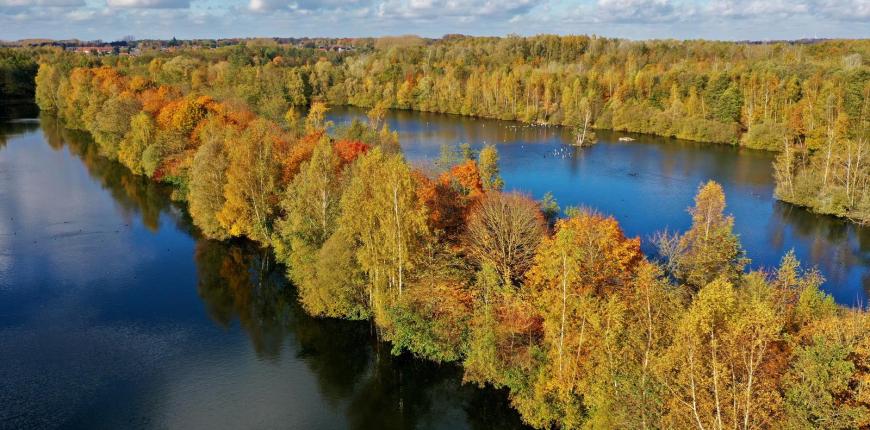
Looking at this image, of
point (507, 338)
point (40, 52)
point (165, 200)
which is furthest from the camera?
point (40, 52)

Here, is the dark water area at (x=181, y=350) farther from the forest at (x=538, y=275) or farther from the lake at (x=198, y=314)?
the forest at (x=538, y=275)

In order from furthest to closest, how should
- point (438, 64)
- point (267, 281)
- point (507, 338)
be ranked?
1. point (438, 64)
2. point (267, 281)
3. point (507, 338)

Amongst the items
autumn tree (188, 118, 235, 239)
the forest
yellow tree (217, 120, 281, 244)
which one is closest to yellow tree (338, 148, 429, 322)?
the forest

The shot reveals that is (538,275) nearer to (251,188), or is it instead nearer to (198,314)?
(198,314)

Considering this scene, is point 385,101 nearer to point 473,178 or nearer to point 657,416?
point 473,178

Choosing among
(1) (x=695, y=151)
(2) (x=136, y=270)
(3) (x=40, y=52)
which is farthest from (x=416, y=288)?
(3) (x=40, y=52)

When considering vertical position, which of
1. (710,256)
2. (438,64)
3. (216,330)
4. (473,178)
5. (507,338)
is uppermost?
(438,64)

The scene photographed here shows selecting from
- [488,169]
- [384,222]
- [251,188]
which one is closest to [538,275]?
[384,222]
